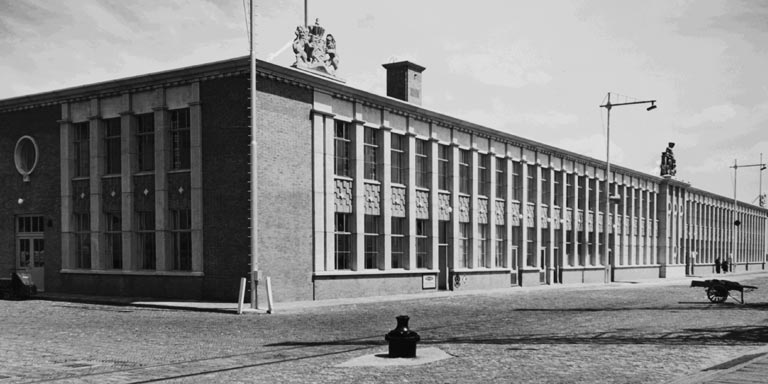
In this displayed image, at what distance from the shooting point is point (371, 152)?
3250 cm

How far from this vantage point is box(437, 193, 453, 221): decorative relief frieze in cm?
3731

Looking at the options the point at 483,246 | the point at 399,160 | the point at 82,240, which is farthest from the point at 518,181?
the point at 82,240

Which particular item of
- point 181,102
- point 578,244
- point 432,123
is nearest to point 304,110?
point 181,102

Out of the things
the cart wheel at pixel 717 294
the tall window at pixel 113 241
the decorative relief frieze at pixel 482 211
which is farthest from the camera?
the decorative relief frieze at pixel 482 211

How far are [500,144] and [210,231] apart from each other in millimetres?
21640

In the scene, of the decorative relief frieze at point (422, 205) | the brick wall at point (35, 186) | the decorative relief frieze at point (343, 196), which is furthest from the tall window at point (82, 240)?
the decorative relief frieze at point (422, 205)

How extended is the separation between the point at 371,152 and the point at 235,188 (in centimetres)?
809

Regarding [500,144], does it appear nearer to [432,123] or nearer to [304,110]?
[432,123]

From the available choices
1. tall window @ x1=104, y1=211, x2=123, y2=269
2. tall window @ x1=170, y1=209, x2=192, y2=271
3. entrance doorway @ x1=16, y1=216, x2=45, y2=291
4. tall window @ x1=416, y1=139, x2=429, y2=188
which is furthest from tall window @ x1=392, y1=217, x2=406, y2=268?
entrance doorway @ x1=16, y1=216, x2=45, y2=291

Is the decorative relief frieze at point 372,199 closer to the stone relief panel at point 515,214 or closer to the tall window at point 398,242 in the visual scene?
the tall window at point 398,242

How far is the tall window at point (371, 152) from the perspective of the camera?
32125 mm

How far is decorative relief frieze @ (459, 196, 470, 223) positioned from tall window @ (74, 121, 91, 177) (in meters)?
18.3

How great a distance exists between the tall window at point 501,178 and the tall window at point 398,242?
10.9 m

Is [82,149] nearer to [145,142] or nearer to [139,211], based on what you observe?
[145,142]
